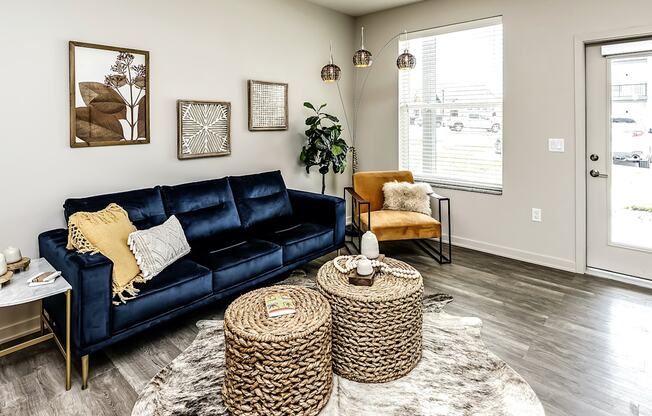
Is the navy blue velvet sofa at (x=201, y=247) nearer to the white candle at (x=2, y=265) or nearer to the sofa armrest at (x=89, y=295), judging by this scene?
the sofa armrest at (x=89, y=295)

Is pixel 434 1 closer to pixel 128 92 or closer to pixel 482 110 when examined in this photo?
pixel 482 110

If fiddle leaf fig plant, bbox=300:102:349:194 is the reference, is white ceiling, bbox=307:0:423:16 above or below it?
above

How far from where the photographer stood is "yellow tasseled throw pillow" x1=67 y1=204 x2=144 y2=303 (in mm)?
2396

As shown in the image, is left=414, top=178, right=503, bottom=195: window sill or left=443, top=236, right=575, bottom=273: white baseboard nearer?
left=443, top=236, right=575, bottom=273: white baseboard

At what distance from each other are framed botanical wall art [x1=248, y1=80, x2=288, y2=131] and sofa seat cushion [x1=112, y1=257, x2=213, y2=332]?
5.98 feet

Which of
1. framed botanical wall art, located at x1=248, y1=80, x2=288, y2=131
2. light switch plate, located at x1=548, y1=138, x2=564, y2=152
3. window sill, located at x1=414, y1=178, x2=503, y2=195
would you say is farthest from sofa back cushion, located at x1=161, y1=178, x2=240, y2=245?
light switch plate, located at x1=548, y1=138, x2=564, y2=152

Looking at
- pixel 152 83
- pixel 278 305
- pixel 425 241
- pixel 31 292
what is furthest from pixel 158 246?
pixel 425 241

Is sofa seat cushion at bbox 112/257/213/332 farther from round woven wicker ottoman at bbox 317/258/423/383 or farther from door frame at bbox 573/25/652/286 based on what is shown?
door frame at bbox 573/25/652/286

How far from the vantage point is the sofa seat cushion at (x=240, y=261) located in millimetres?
2865

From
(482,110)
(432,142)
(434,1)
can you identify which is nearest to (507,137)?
(482,110)

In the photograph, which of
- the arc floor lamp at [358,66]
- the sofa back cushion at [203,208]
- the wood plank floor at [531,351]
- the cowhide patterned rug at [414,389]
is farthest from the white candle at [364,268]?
the arc floor lamp at [358,66]

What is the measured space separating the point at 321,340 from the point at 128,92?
8.00 feet

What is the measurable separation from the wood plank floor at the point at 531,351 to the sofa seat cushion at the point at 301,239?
26.3 inches

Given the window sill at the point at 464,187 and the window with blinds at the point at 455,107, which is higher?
the window with blinds at the point at 455,107
